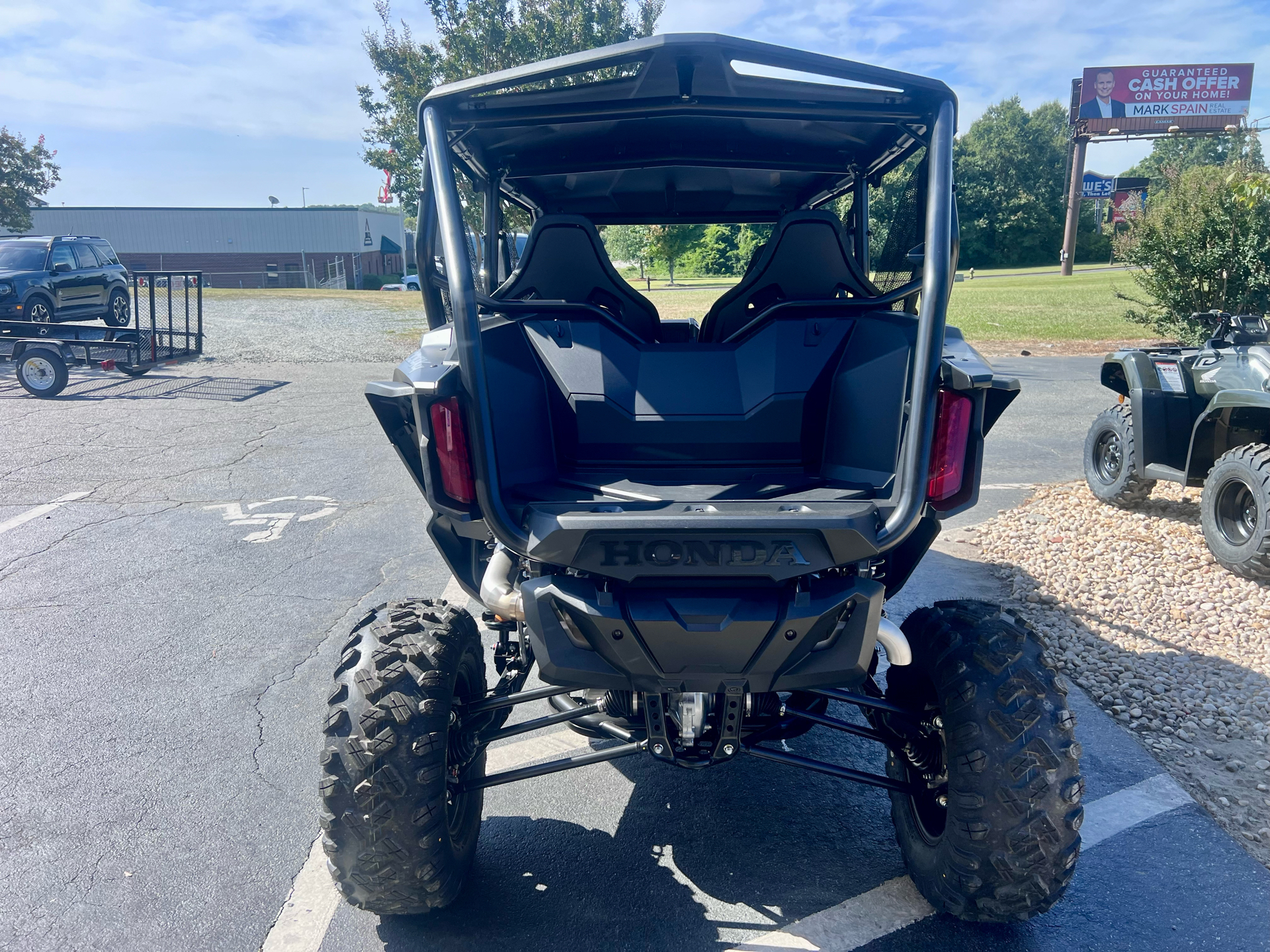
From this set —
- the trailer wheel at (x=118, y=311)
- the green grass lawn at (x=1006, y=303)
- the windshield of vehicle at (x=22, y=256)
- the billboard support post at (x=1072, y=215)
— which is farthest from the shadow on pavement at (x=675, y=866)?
the billboard support post at (x=1072, y=215)

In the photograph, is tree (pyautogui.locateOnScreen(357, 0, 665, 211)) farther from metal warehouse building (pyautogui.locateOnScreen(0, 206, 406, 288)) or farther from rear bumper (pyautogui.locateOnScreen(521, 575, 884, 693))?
metal warehouse building (pyautogui.locateOnScreen(0, 206, 406, 288))

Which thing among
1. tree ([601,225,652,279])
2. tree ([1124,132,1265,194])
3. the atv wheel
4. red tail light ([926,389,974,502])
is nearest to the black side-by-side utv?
red tail light ([926,389,974,502])

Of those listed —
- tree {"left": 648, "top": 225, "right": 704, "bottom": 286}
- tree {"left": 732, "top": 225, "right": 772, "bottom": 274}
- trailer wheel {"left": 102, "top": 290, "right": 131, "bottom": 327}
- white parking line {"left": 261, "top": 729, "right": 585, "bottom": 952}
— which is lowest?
white parking line {"left": 261, "top": 729, "right": 585, "bottom": 952}

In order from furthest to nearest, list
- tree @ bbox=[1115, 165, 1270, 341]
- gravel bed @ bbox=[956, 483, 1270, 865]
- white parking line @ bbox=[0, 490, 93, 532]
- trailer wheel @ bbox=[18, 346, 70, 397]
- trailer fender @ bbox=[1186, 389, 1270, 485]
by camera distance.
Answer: tree @ bbox=[1115, 165, 1270, 341] → trailer wheel @ bbox=[18, 346, 70, 397] → white parking line @ bbox=[0, 490, 93, 532] → trailer fender @ bbox=[1186, 389, 1270, 485] → gravel bed @ bbox=[956, 483, 1270, 865]

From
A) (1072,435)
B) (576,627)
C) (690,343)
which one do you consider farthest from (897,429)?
(1072,435)

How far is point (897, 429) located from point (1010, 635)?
67cm

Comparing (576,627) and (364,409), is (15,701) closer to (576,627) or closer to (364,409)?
(576,627)

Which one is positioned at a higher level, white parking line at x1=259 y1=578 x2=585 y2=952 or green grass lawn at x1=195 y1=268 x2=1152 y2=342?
green grass lawn at x1=195 y1=268 x2=1152 y2=342

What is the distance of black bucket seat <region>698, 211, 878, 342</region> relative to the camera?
3.31m

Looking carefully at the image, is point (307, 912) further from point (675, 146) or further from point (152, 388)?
point (152, 388)

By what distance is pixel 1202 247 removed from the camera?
1382 cm

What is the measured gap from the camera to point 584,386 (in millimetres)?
2918

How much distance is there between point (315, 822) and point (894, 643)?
2.12m

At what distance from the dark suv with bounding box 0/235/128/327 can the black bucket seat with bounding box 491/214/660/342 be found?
14224 mm
